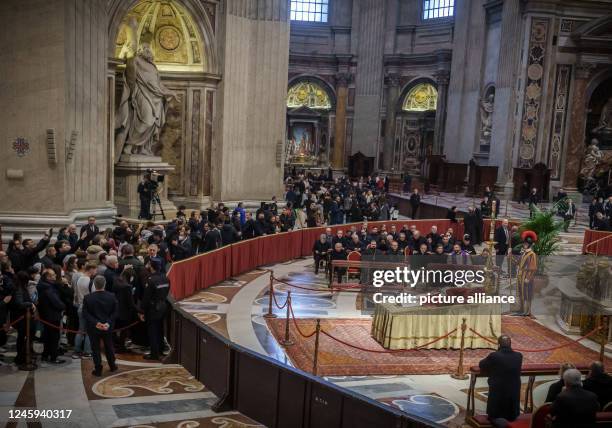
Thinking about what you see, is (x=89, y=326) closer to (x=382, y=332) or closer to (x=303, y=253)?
(x=382, y=332)

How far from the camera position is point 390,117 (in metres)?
39.0

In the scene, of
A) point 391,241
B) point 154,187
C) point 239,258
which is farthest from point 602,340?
point 154,187

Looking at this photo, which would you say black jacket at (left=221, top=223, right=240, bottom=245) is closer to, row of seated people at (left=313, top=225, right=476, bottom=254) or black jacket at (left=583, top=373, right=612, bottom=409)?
row of seated people at (left=313, top=225, right=476, bottom=254)

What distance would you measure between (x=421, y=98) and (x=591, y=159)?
11151 mm

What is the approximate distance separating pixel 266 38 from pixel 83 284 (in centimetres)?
1495

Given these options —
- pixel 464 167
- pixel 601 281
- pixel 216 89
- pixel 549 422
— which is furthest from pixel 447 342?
pixel 464 167

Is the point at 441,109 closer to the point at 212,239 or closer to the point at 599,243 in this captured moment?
the point at 599,243

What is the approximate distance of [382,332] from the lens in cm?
1157

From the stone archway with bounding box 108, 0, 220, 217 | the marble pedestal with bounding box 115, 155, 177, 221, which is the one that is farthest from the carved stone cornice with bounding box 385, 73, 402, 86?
the marble pedestal with bounding box 115, 155, 177, 221

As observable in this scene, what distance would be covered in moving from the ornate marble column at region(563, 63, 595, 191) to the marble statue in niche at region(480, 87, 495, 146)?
368 centimetres

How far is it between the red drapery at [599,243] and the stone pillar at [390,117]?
63.6 ft

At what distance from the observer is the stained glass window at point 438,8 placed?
37469 mm

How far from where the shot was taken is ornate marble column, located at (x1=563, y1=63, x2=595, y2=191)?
30.5 m

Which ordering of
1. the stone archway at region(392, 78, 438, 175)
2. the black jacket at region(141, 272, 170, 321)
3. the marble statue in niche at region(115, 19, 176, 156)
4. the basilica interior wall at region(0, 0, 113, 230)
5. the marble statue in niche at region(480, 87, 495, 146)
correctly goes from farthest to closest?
the stone archway at region(392, 78, 438, 175) < the marble statue in niche at region(480, 87, 495, 146) < the marble statue in niche at region(115, 19, 176, 156) < the basilica interior wall at region(0, 0, 113, 230) < the black jacket at region(141, 272, 170, 321)
